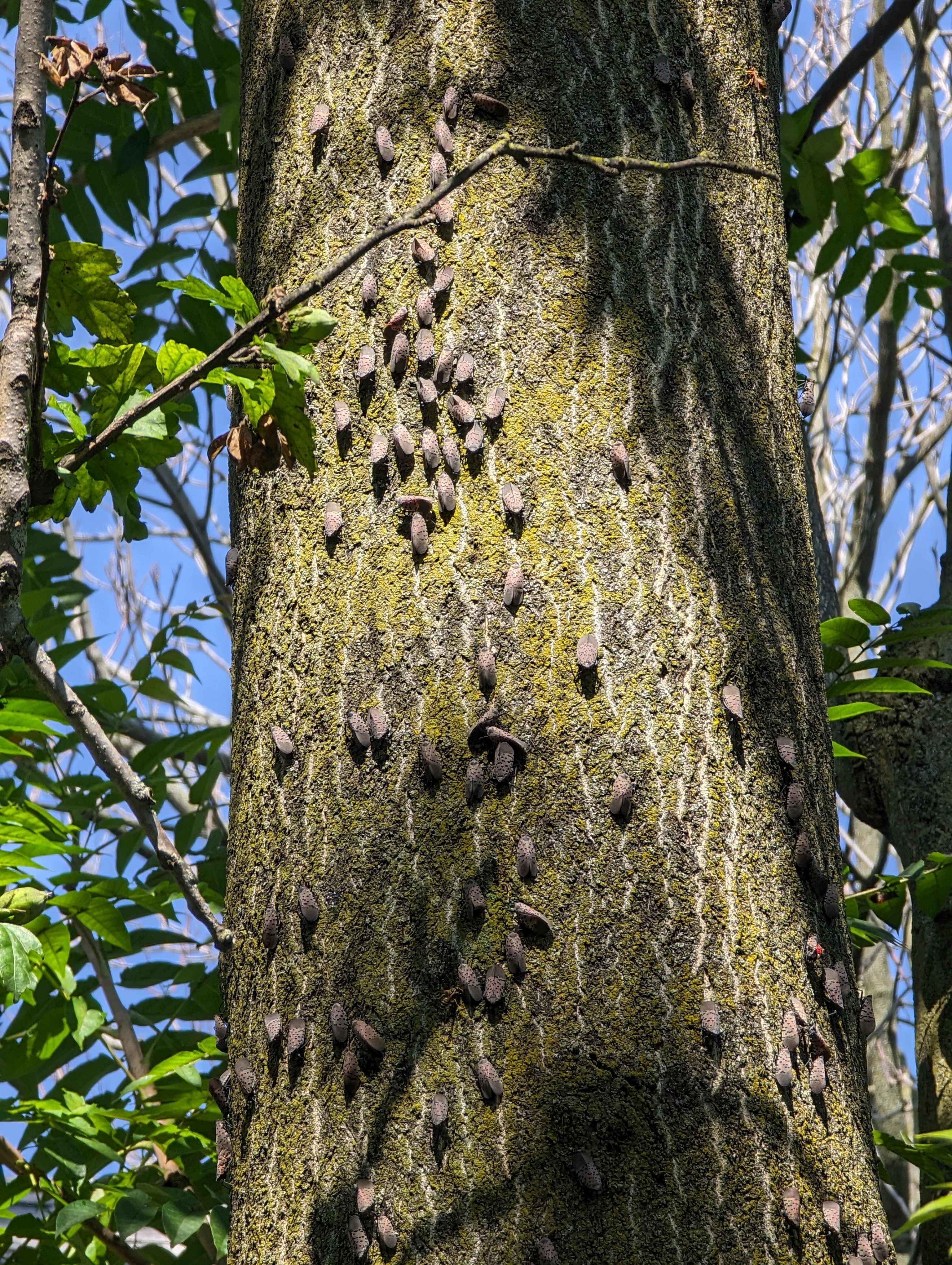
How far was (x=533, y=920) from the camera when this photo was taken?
115cm

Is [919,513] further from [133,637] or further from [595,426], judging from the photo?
[595,426]

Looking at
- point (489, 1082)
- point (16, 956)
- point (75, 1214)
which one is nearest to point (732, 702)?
point (489, 1082)

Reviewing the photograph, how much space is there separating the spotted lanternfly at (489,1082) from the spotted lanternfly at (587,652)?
437 mm

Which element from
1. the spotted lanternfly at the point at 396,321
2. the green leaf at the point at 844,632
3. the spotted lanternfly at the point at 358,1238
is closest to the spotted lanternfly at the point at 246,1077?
the spotted lanternfly at the point at 358,1238

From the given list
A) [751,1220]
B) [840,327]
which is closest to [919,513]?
[840,327]

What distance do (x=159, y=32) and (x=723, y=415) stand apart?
2.65 metres

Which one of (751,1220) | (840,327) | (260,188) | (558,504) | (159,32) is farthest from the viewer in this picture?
(840,327)

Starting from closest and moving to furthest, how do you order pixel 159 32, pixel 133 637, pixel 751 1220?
pixel 751 1220 < pixel 159 32 < pixel 133 637

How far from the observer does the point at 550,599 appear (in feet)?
4.16

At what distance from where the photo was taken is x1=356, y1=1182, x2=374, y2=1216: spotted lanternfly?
112 cm

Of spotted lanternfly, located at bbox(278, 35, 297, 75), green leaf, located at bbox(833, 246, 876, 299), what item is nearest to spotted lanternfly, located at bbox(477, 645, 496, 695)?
spotted lanternfly, located at bbox(278, 35, 297, 75)

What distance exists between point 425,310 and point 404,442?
18 centimetres

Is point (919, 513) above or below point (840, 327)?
below

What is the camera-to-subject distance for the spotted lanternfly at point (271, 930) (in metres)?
1.29
